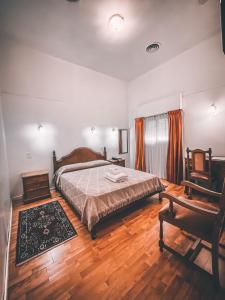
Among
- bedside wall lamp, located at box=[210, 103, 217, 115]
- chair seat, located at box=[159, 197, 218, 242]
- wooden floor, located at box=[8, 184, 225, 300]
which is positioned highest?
bedside wall lamp, located at box=[210, 103, 217, 115]

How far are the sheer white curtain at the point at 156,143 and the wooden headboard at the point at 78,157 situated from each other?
1641mm

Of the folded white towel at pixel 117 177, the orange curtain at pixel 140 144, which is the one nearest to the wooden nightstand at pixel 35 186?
the folded white towel at pixel 117 177

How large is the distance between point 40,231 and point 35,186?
1202mm

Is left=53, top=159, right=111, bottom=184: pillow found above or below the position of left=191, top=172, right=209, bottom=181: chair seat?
above

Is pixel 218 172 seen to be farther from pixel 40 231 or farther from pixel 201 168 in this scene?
pixel 40 231

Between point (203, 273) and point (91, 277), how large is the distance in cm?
111

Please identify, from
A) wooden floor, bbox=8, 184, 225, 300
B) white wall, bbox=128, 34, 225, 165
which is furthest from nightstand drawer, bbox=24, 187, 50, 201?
white wall, bbox=128, 34, 225, 165

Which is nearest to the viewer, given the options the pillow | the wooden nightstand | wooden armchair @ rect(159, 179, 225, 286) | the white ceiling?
wooden armchair @ rect(159, 179, 225, 286)

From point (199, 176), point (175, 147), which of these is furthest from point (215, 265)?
point (175, 147)

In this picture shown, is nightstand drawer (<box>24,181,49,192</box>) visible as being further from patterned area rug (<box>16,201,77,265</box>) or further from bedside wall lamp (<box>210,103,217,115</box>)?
bedside wall lamp (<box>210,103,217,115</box>)

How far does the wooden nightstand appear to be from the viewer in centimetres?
271

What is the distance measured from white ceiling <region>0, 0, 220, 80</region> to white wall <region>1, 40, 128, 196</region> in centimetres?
37

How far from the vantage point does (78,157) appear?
371 centimetres

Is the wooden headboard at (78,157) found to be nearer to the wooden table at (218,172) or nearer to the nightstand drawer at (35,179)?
the nightstand drawer at (35,179)
